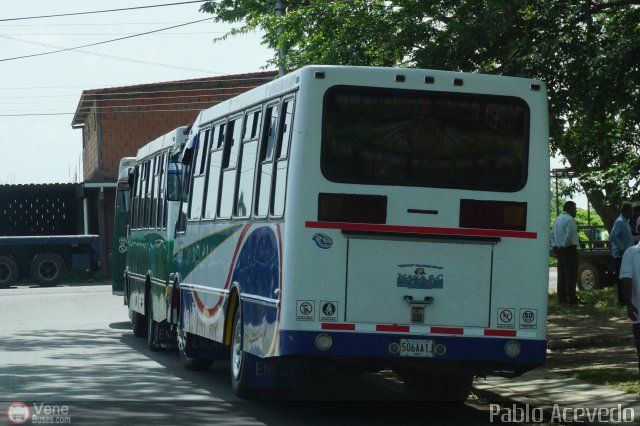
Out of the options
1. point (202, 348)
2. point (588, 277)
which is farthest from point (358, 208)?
point (588, 277)

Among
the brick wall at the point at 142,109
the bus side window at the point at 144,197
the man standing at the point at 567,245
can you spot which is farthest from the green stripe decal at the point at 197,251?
the brick wall at the point at 142,109

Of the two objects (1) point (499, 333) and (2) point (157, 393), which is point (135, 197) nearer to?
(2) point (157, 393)

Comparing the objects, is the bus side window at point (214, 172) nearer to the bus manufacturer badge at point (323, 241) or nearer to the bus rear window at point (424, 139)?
the bus rear window at point (424, 139)

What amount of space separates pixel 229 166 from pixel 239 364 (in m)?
2.15

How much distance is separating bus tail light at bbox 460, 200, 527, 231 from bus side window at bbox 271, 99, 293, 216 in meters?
1.49

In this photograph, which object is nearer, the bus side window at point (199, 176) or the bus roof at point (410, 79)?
the bus roof at point (410, 79)

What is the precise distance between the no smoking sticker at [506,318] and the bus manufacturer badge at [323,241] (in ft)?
5.00

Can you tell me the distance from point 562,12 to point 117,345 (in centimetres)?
782

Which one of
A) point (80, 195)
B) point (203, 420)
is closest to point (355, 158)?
point (203, 420)

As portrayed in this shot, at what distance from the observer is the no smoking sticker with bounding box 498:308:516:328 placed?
10969 mm

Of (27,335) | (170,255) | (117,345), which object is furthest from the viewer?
(27,335)

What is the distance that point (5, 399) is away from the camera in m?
12.4

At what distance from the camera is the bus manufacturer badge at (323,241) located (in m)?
10.7

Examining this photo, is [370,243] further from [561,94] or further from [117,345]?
[117,345]
